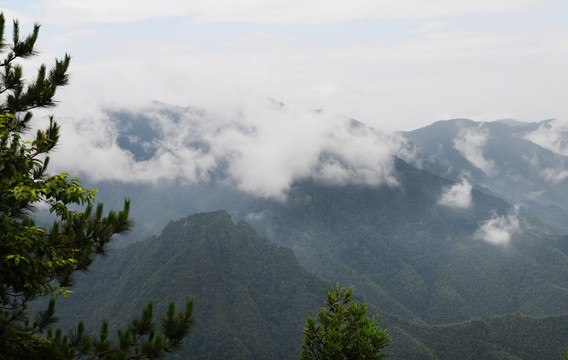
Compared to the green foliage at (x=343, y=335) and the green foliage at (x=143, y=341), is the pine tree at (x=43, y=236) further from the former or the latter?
the green foliage at (x=343, y=335)

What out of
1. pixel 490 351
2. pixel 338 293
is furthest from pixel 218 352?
pixel 338 293

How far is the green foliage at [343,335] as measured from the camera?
22016 millimetres

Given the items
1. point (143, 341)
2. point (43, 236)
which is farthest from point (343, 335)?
point (43, 236)

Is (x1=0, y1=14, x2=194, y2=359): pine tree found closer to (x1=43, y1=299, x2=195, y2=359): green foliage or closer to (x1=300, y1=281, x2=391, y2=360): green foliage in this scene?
(x1=43, y1=299, x2=195, y2=359): green foliage

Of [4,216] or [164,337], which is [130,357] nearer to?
[164,337]

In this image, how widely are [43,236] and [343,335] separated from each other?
670 inches

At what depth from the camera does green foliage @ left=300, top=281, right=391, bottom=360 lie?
22016 mm

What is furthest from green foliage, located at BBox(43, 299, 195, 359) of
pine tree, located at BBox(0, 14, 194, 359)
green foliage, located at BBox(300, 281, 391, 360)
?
green foliage, located at BBox(300, 281, 391, 360)

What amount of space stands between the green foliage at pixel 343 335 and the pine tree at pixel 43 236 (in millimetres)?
12344

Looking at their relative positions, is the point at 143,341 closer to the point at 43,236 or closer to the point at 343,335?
the point at 43,236

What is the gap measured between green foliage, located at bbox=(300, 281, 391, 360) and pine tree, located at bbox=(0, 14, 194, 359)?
12344 mm

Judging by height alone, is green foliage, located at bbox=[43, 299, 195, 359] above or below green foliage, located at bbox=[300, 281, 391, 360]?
above

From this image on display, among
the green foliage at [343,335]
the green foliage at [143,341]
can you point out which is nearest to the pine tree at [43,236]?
the green foliage at [143,341]

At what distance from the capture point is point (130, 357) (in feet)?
39.9
